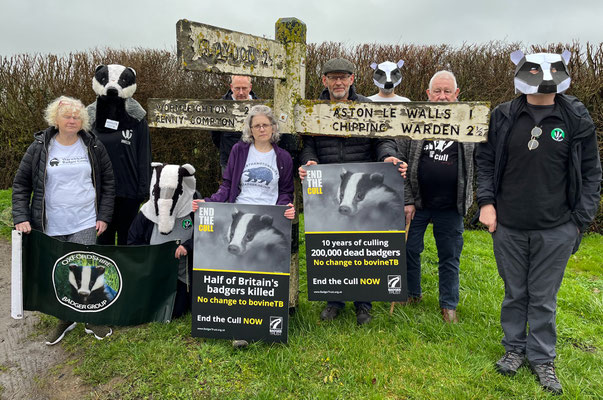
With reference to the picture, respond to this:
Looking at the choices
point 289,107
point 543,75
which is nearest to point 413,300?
point 289,107

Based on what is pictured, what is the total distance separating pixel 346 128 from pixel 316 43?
5.76 m

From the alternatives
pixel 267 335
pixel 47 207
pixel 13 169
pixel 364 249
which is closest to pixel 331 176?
pixel 364 249

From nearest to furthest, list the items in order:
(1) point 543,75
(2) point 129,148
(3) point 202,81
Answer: (1) point 543,75, (2) point 129,148, (3) point 202,81

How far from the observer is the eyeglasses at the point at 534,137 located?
8.98 ft

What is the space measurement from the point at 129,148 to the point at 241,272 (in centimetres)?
178

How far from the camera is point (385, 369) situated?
302 centimetres

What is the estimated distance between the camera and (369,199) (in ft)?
10.8

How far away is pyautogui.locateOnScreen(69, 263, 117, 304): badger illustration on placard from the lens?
3.47m

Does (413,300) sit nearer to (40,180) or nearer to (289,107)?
(289,107)

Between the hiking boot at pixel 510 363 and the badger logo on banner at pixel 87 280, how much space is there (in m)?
2.92

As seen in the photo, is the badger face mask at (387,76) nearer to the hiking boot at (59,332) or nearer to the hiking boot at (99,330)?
the hiking boot at (99,330)

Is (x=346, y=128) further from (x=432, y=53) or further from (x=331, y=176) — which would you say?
(x=432, y=53)

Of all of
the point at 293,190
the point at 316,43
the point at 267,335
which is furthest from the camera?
the point at 316,43

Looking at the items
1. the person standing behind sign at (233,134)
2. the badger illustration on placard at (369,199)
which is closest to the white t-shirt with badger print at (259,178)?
the badger illustration on placard at (369,199)
